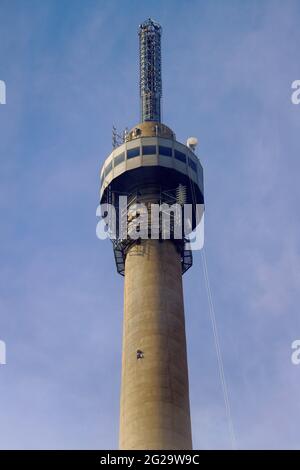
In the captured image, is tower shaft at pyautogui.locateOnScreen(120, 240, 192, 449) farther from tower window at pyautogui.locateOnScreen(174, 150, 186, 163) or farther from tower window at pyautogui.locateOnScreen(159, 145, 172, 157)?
tower window at pyautogui.locateOnScreen(159, 145, 172, 157)

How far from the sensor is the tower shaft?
5606cm

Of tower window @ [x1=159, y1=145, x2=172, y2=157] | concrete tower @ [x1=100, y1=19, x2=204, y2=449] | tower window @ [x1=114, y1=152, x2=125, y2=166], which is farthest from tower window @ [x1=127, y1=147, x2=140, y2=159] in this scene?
tower window @ [x1=159, y1=145, x2=172, y2=157]

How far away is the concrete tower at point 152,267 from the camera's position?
5684 centimetres

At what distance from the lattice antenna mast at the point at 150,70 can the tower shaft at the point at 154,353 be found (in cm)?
1733

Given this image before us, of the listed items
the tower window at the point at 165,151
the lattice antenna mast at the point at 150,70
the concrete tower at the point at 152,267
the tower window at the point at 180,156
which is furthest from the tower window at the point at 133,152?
the lattice antenna mast at the point at 150,70

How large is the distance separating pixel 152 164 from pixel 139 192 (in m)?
2.99

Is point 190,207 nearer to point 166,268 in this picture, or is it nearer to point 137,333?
point 166,268

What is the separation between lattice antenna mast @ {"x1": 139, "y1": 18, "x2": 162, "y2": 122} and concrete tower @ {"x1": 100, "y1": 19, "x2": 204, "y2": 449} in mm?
124

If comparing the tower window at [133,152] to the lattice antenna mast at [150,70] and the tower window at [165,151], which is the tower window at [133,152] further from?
the lattice antenna mast at [150,70]

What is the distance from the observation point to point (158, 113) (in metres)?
77.4

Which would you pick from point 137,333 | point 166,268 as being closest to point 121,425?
point 137,333

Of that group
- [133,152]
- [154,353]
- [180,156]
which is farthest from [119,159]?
[154,353]

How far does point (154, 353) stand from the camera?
59.5m

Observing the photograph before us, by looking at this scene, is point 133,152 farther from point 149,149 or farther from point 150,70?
point 150,70
